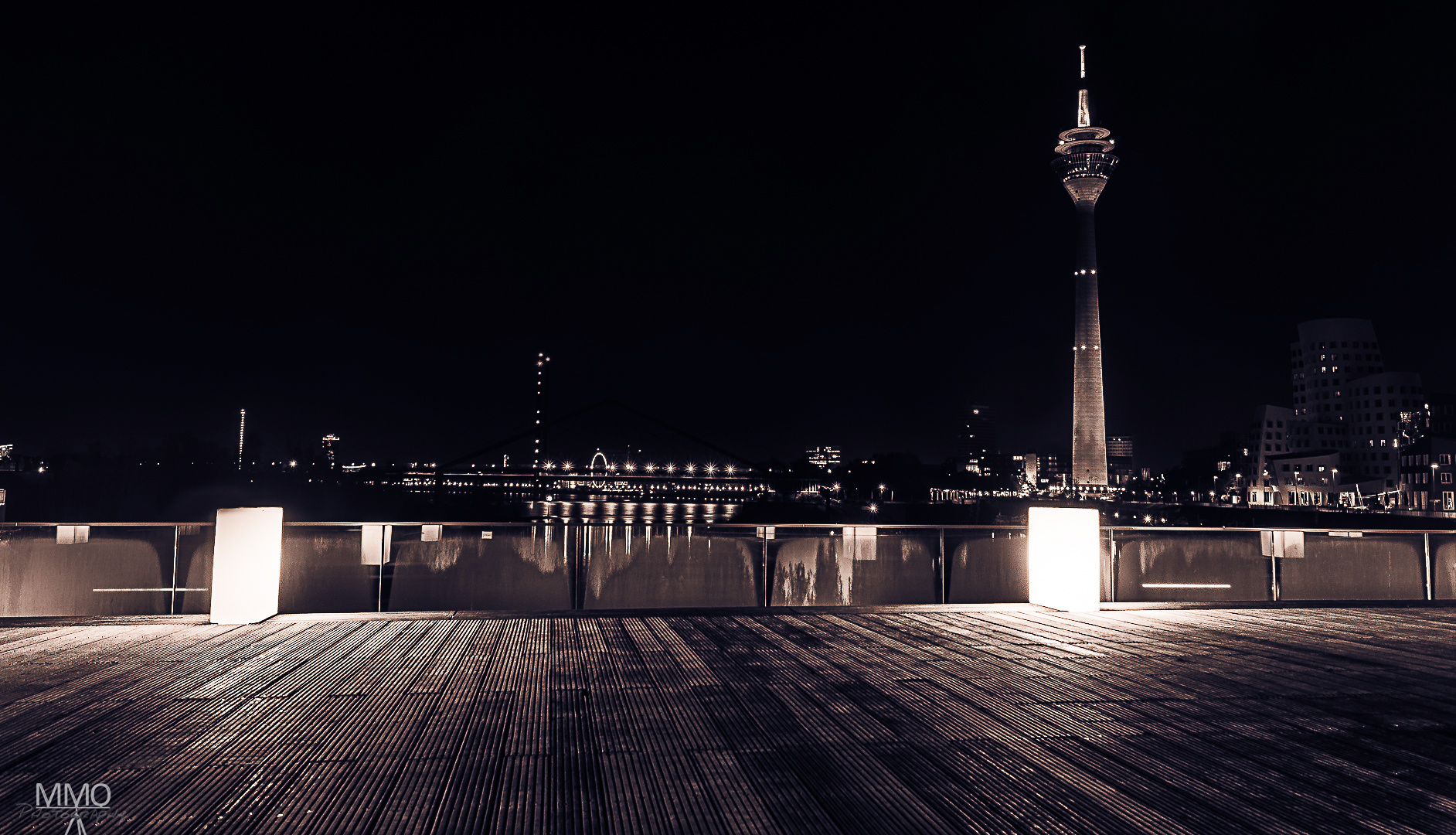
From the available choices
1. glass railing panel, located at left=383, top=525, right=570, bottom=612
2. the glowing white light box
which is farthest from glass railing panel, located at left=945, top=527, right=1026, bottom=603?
the glowing white light box

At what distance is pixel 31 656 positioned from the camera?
4.38 m

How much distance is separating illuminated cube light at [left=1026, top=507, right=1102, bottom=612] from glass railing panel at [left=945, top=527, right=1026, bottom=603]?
1.97ft

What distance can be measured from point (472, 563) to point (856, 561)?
403 centimetres

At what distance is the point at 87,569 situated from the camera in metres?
7.89

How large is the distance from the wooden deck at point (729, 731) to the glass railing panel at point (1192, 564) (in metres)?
2.50

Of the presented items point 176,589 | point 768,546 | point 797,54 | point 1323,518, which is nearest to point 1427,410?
point 1323,518

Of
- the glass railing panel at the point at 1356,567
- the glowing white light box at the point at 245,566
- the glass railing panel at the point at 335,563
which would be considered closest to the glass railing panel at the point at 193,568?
the glass railing panel at the point at 335,563

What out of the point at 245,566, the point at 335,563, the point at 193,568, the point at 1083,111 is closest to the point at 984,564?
the point at 335,563

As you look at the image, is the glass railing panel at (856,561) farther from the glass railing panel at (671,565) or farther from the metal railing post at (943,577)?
the glass railing panel at (671,565)

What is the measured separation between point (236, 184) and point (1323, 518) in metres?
67.3

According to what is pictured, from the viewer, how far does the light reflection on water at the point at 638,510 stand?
53.1 meters

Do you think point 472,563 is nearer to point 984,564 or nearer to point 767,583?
point 767,583

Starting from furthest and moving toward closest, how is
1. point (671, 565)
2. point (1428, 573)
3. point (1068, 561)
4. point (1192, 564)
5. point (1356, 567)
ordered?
point (671, 565), point (1192, 564), point (1356, 567), point (1428, 573), point (1068, 561)

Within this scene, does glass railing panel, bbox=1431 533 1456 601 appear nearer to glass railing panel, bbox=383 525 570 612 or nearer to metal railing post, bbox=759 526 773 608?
metal railing post, bbox=759 526 773 608
